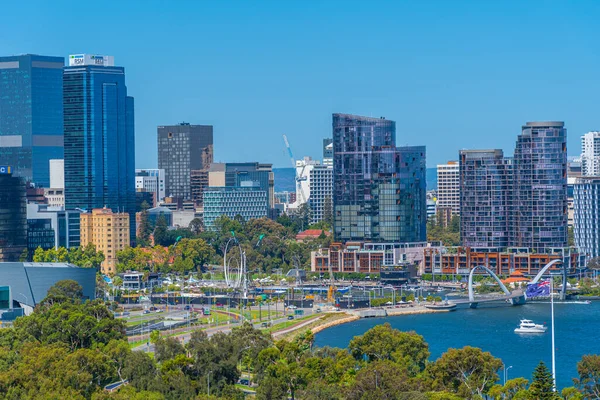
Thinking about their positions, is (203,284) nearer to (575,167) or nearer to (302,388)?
(302,388)

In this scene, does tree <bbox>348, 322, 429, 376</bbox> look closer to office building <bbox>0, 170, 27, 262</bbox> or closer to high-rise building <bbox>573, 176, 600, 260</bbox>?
office building <bbox>0, 170, 27, 262</bbox>

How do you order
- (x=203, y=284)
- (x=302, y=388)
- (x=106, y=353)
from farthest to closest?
(x=203, y=284) → (x=106, y=353) → (x=302, y=388)

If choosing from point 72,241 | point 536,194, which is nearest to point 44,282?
point 72,241

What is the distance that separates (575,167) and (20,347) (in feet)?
366

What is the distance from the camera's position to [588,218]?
98000 millimetres

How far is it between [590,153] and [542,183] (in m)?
76.2

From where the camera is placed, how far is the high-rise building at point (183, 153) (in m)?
164

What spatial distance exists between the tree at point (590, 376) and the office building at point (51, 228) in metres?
56.1

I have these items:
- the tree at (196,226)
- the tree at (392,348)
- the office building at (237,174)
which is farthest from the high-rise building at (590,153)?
the tree at (392,348)

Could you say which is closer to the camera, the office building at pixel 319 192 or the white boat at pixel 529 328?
the white boat at pixel 529 328

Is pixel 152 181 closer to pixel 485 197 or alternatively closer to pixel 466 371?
pixel 485 197

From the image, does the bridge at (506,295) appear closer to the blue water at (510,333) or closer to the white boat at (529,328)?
the blue water at (510,333)

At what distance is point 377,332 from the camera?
4816 cm

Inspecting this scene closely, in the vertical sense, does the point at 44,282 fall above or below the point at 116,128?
below
